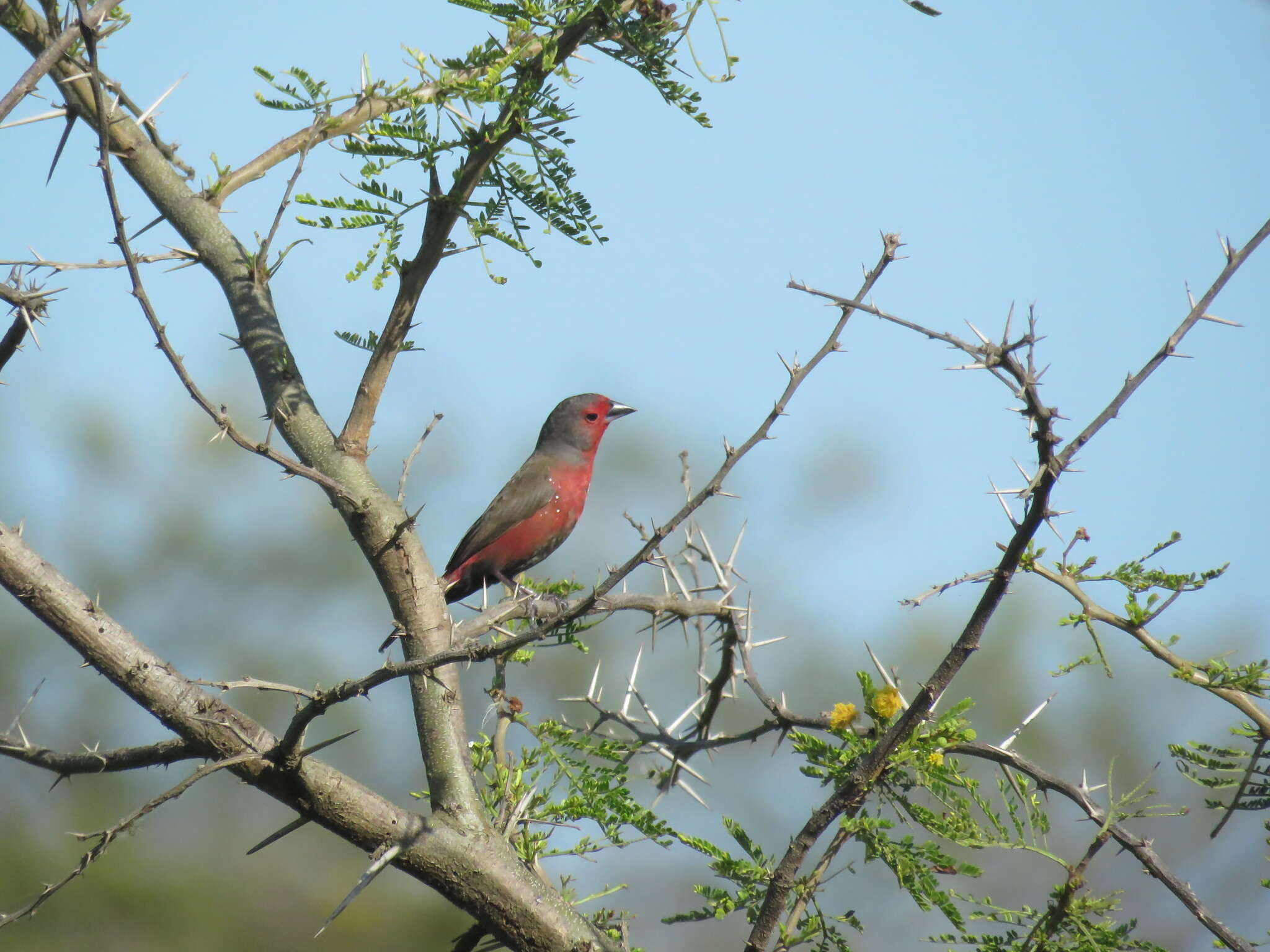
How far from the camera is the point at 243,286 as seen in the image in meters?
3.80

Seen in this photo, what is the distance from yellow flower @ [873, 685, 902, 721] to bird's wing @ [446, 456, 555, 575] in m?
4.22

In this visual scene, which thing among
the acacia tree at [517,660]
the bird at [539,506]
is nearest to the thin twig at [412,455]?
the acacia tree at [517,660]

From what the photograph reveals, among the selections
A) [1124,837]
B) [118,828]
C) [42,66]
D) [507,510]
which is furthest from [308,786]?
[507,510]

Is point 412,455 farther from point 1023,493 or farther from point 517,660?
point 1023,493

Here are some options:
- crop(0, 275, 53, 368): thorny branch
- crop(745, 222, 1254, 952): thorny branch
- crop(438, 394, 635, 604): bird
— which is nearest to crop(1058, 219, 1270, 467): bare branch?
crop(745, 222, 1254, 952): thorny branch

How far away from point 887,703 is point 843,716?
16cm

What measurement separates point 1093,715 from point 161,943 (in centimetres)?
969

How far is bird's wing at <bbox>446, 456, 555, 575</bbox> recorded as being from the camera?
706 cm

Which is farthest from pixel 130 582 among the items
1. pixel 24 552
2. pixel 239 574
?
pixel 24 552

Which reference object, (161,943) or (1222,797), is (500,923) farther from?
(161,943)

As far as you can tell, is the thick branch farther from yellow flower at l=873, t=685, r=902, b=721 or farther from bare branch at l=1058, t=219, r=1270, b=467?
bare branch at l=1058, t=219, r=1270, b=467

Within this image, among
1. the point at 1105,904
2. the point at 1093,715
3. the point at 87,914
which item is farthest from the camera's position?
the point at 1093,715

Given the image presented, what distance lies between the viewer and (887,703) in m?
3.12

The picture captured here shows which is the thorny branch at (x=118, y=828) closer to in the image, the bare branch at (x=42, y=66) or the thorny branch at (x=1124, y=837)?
the bare branch at (x=42, y=66)
